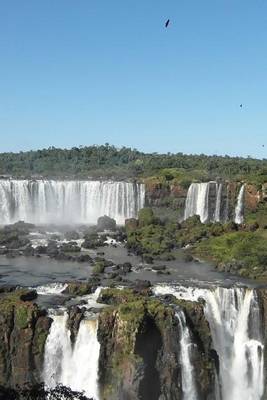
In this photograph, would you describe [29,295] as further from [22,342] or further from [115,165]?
[115,165]

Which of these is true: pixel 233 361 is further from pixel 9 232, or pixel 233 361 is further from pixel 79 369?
pixel 9 232

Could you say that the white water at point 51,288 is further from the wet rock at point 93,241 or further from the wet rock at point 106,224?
the wet rock at point 106,224

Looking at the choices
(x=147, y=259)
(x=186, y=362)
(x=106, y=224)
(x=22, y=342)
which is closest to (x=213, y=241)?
(x=147, y=259)

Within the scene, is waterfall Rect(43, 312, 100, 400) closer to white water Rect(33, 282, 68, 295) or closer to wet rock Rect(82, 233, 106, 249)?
white water Rect(33, 282, 68, 295)

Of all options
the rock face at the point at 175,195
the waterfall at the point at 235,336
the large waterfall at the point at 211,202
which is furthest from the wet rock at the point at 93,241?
the waterfall at the point at 235,336

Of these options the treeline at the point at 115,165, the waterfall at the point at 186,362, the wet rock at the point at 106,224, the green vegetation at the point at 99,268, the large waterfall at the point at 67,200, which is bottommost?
the waterfall at the point at 186,362
